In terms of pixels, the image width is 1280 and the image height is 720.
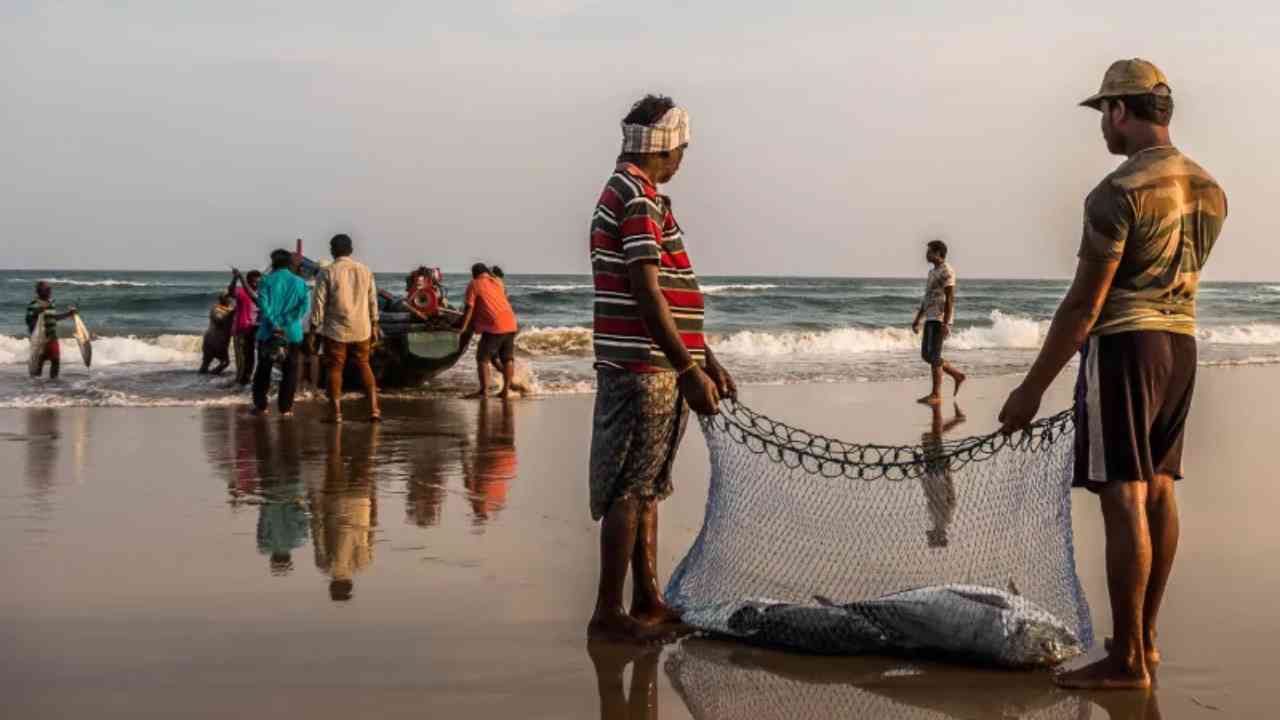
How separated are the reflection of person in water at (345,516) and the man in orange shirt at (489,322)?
15.9ft

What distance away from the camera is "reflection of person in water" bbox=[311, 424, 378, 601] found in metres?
6.42

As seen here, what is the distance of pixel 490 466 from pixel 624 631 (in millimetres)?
5340

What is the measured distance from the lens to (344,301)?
12875 mm

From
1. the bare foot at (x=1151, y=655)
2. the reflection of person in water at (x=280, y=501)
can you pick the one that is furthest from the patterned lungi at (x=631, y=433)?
the reflection of person in water at (x=280, y=501)

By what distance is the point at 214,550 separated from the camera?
6.85 m

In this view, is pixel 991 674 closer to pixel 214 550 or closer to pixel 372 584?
pixel 372 584

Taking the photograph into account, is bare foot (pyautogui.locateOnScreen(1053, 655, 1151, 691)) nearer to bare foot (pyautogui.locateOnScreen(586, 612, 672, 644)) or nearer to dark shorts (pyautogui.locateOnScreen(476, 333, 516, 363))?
bare foot (pyautogui.locateOnScreen(586, 612, 672, 644))

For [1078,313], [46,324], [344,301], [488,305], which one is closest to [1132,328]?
[1078,313]

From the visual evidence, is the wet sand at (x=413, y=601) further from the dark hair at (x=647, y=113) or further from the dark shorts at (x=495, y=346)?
the dark shorts at (x=495, y=346)

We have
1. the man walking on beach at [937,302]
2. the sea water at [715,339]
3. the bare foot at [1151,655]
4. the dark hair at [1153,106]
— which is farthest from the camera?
the sea water at [715,339]

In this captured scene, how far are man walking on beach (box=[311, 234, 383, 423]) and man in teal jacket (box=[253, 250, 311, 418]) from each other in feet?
2.02

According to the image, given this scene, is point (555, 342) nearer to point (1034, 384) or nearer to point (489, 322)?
point (489, 322)

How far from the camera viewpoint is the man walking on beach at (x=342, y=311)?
12.8 m

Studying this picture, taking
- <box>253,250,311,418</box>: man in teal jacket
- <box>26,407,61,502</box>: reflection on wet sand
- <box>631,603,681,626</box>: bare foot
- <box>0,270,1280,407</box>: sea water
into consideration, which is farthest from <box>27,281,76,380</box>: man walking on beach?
<box>631,603,681,626</box>: bare foot
